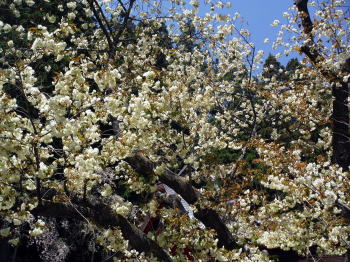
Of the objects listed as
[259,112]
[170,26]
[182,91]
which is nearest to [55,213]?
[182,91]

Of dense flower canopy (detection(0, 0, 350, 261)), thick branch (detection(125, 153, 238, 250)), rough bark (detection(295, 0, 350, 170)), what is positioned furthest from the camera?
rough bark (detection(295, 0, 350, 170))

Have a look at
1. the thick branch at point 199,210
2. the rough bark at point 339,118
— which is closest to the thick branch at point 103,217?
the thick branch at point 199,210

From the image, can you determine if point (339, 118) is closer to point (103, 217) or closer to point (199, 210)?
point (199, 210)

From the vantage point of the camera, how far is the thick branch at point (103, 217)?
13.2ft

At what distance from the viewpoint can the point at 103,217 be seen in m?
4.33

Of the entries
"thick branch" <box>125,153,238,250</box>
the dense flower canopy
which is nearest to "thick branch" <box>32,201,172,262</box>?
the dense flower canopy

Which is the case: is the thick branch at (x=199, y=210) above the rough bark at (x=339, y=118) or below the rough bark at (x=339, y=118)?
below

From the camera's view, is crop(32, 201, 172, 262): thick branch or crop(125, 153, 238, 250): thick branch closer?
crop(32, 201, 172, 262): thick branch

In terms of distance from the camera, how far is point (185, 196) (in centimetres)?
575

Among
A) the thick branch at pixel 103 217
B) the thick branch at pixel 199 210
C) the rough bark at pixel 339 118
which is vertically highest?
the rough bark at pixel 339 118

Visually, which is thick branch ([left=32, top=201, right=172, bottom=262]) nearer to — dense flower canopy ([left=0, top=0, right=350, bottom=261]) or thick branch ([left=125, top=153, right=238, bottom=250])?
dense flower canopy ([left=0, top=0, right=350, bottom=261])

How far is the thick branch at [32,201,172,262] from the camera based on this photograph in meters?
4.03

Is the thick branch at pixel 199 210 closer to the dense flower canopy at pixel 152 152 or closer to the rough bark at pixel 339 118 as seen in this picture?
the dense flower canopy at pixel 152 152

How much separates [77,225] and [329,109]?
825 centimetres
